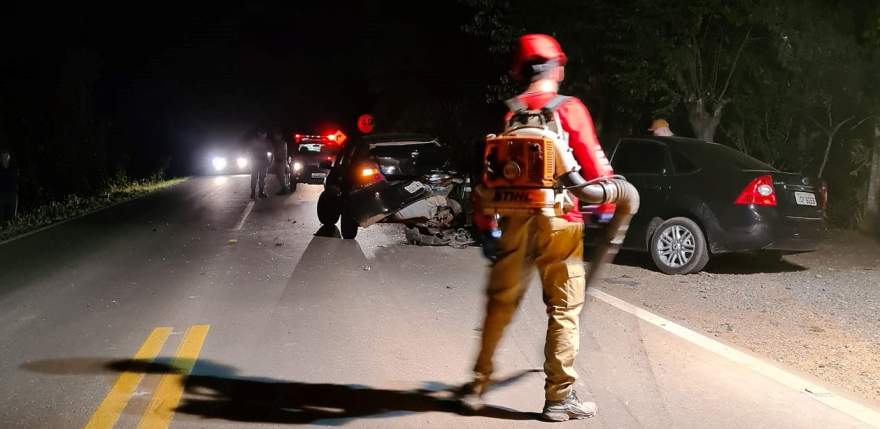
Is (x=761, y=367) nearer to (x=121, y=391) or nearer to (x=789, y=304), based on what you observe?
(x=789, y=304)

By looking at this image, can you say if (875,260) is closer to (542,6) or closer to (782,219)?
(782,219)

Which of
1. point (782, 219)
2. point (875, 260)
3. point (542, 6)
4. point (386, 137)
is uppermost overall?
point (542, 6)

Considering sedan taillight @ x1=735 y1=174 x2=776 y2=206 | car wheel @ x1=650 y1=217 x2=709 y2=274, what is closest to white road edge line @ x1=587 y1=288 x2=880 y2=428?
car wheel @ x1=650 y1=217 x2=709 y2=274

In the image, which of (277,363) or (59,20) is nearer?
(277,363)

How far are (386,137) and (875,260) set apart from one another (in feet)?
22.7

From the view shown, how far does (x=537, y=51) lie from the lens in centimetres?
463

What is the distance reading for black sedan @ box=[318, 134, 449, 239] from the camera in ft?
39.9

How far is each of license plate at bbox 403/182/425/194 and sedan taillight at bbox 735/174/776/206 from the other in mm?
4587

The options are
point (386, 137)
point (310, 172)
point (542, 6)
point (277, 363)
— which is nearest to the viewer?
point (277, 363)

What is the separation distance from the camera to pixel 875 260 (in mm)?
11039

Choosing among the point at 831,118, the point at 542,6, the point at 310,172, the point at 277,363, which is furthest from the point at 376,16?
the point at 277,363

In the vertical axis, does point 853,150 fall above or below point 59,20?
below

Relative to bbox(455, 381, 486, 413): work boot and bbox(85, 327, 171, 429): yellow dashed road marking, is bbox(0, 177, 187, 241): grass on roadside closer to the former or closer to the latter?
bbox(85, 327, 171, 429): yellow dashed road marking

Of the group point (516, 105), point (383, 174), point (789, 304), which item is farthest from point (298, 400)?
point (383, 174)
